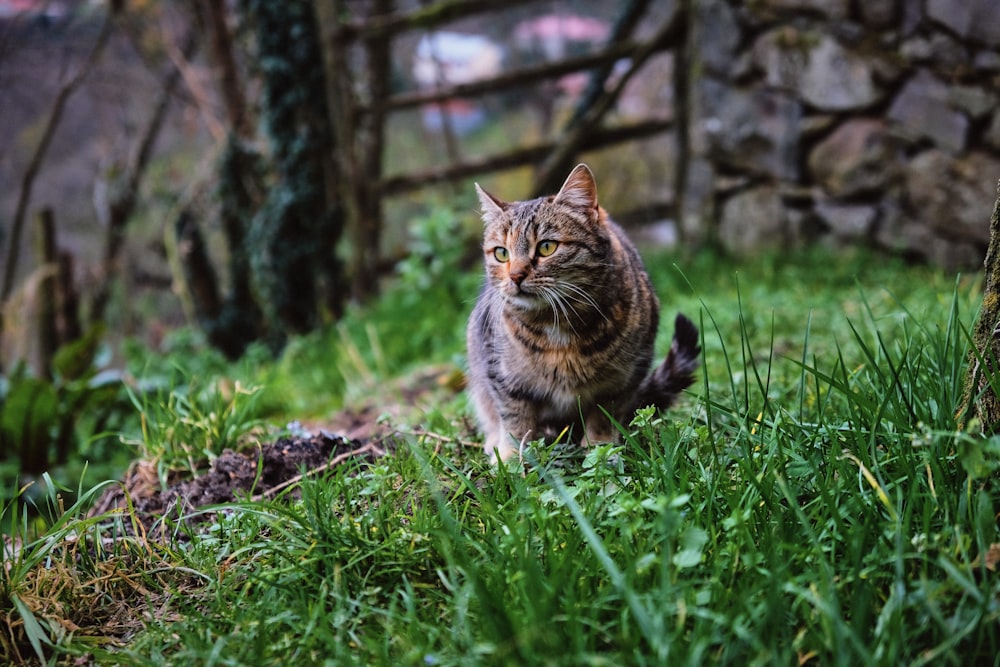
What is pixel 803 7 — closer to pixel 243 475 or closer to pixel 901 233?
pixel 901 233

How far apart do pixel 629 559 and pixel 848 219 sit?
157 inches

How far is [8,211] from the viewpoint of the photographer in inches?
388

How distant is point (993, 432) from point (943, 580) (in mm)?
352

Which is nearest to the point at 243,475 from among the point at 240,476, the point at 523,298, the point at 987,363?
the point at 240,476

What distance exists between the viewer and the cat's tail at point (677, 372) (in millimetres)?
2174

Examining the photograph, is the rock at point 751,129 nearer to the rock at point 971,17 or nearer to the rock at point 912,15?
the rock at point 912,15

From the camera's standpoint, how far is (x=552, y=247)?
85.4 inches

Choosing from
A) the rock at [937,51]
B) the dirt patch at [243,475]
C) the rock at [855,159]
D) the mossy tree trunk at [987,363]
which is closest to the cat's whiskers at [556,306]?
the dirt patch at [243,475]

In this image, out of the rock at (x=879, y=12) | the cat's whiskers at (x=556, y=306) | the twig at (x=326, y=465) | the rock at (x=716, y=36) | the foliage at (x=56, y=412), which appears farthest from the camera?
the rock at (x=716, y=36)

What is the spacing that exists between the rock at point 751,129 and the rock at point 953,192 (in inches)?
28.5

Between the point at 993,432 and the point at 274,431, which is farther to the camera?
the point at 274,431

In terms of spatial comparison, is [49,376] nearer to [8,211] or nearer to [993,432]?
[8,211]

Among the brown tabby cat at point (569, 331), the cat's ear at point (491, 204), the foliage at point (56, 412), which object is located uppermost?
the cat's ear at point (491, 204)

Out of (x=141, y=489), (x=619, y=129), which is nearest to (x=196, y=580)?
(x=141, y=489)
